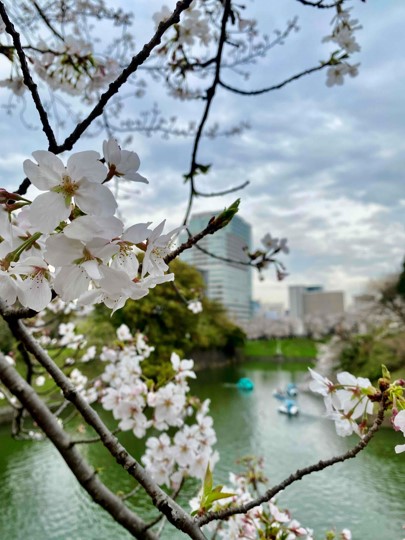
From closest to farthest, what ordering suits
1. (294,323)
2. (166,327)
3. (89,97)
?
(89,97), (166,327), (294,323)

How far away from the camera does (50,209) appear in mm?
354

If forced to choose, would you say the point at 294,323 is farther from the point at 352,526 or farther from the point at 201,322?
the point at 352,526

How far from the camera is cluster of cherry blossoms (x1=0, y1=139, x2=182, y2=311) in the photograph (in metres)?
0.34

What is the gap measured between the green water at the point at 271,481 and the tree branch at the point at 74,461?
2.48m

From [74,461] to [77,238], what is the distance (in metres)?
0.61

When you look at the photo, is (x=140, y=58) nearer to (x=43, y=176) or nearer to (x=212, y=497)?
(x=43, y=176)

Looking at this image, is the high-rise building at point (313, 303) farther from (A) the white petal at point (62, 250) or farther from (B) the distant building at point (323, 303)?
(A) the white petal at point (62, 250)

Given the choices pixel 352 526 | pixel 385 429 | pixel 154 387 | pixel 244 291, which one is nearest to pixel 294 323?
pixel 244 291

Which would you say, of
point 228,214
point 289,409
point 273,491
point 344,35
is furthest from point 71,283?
point 289,409

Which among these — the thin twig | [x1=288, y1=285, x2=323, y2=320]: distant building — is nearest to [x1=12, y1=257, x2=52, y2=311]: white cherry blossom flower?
the thin twig

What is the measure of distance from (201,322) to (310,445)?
10.6 meters

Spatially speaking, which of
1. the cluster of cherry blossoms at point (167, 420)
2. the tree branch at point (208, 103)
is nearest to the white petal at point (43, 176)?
the tree branch at point (208, 103)

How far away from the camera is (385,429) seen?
6457 millimetres

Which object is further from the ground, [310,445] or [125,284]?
[125,284]
